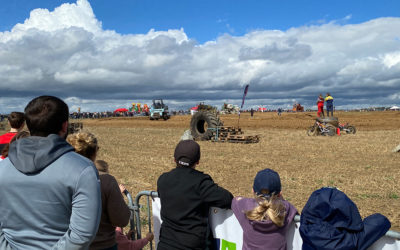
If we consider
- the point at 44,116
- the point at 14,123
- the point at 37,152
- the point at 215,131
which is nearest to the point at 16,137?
the point at 14,123

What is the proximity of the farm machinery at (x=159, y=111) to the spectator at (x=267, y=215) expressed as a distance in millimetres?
38900

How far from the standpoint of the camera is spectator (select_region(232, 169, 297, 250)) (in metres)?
2.64

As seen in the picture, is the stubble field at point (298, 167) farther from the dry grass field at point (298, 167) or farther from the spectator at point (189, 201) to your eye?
the spectator at point (189, 201)

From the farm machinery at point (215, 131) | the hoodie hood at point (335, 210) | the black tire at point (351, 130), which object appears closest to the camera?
the hoodie hood at point (335, 210)

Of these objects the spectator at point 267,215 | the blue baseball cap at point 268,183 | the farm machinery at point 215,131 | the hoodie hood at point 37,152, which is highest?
the hoodie hood at point 37,152

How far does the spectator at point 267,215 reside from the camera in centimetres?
264

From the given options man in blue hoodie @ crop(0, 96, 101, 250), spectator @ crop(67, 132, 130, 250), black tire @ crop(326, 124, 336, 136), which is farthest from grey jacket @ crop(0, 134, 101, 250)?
black tire @ crop(326, 124, 336, 136)

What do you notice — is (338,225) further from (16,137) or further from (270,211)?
(16,137)

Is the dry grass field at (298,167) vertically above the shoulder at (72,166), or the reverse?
the shoulder at (72,166)

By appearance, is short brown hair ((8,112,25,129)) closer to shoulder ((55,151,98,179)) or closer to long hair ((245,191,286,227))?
shoulder ((55,151,98,179))

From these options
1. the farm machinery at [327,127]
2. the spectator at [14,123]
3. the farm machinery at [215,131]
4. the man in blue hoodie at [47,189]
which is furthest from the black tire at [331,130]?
the man in blue hoodie at [47,189]

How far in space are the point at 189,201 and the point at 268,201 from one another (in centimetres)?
64

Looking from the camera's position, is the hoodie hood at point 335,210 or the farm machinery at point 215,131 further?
the farm machinery at point 215,131

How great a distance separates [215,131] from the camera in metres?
17.9
